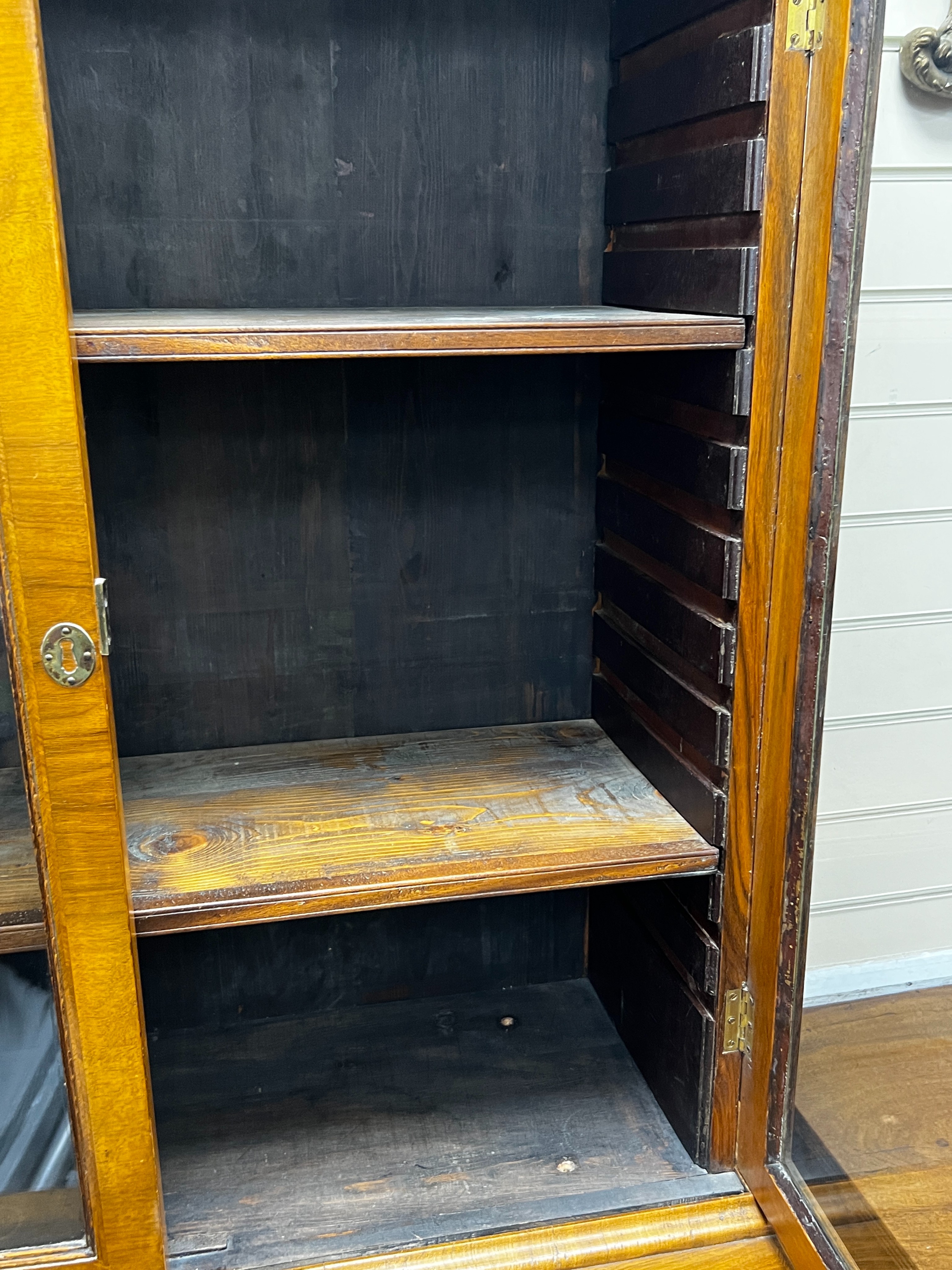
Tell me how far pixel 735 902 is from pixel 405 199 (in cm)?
105

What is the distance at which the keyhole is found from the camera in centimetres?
107

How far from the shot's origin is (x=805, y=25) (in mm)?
1111

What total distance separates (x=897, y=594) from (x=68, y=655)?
2.78 feet

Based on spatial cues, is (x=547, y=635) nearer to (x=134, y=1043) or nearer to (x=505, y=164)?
(x=505, y=164)

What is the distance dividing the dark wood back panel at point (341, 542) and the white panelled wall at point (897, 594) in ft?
1.91

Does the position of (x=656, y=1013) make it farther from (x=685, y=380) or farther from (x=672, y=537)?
(x=685, y=380)

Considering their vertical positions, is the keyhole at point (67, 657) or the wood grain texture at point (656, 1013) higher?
the keyhole at point (67, 657)

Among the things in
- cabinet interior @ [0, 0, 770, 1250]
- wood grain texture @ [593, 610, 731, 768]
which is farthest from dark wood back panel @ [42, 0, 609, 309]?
wood grain texture @ [593, 610, 731, 768]

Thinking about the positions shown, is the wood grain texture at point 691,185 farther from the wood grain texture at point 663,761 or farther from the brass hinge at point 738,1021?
the brass hinge at point 738,1021

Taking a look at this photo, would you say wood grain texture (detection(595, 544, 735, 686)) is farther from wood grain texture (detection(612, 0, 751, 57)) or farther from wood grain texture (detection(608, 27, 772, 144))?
wood grain texture (detection(612, 0, 751, 57))

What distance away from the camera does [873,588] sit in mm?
1165

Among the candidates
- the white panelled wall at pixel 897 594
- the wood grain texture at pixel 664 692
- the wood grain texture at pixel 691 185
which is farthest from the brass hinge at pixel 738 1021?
the wood grain texture at pixel 691 185

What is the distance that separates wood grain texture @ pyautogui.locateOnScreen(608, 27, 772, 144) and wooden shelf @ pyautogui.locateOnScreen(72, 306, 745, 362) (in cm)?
24

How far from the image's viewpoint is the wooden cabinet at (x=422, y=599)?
1.14 meters
